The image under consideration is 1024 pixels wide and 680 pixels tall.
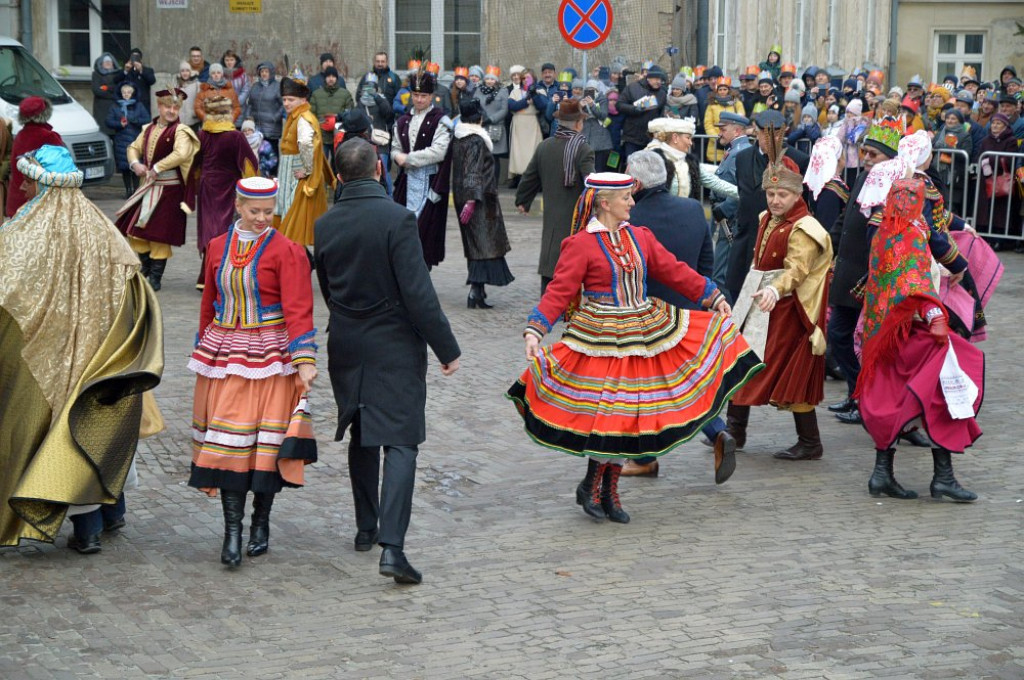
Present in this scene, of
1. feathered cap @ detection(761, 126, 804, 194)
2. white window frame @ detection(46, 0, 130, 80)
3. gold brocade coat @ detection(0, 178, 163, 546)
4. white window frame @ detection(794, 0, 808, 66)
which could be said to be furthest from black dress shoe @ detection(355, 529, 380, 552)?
white window frame @ detection(794, 0, 808, 66)

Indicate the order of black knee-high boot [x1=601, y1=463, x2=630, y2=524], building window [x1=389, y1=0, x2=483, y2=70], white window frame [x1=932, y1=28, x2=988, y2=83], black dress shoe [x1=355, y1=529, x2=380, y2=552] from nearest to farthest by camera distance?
1. black dress shoe [x1=355, y1=529, x2=380, y2=552]
2. black knee-high boot [x1=601, y1=463, x2=630, y2=524]
3. building window [x1=389, y1=0, x2=483, y2=70]
4. white window frame [x1=932, y1=28, x2=988, y2=83]

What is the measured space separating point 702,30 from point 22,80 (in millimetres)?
10458

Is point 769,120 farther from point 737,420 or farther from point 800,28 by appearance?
point 800,28

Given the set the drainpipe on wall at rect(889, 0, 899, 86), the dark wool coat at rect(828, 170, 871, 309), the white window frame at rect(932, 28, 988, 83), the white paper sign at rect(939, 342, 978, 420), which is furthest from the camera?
the white window frame at rect(932, 28, 988, 83)

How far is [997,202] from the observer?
16594 mm

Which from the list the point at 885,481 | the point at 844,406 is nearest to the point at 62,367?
the point at 885,481

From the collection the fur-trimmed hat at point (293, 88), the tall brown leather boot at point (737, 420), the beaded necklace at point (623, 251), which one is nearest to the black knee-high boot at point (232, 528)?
the beaded necklace at point (623, 251)

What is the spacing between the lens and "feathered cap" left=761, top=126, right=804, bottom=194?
26.4 feet

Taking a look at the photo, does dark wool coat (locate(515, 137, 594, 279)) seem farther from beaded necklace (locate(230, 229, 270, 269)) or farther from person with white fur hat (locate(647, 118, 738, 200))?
beaded necklace (locate(230, 229, 270, 269))

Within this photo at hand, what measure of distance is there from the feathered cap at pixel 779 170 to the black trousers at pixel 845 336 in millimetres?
916

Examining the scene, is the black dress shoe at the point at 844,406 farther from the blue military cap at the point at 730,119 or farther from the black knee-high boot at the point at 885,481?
the blue military cap at the point at 730,119

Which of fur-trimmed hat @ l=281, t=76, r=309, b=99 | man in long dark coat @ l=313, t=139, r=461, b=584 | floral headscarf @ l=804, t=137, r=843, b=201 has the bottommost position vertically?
man in long dark coat @ l=313, t=139, r=461, b=584

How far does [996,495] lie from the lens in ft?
25.0

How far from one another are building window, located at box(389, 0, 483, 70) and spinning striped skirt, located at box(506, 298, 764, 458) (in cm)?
1813
